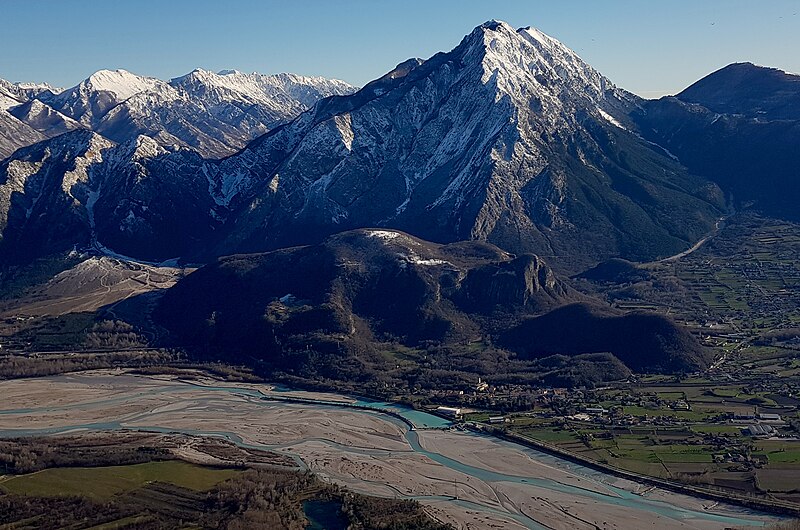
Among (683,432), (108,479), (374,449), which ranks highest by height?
(683,432)

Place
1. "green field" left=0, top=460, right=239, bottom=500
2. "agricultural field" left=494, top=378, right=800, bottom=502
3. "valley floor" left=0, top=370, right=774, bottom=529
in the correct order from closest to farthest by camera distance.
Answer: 1. "valley floor" left=0, top=370, right=774, bottom=529
2. "green field" left=0, top=460, right=239, bottom=500
3. "agricultural field" left=494, top=378, right=800, bottom=502

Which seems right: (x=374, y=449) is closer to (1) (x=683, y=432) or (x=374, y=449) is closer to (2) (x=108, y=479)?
(2) (x=108, y=479)

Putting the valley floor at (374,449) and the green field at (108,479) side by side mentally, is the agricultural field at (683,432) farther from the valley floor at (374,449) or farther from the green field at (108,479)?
the green field at (108,479)

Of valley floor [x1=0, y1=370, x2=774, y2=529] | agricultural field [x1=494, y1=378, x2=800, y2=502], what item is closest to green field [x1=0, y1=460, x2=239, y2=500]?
valley floor [x1=0, y1=370, x2=774, y2=529]

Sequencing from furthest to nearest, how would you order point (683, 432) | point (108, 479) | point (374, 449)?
point (374, 449) < point (683, 432) < point (108, 479)

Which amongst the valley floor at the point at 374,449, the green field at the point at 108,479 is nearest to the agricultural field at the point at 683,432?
the valley floor at the point at 374,449

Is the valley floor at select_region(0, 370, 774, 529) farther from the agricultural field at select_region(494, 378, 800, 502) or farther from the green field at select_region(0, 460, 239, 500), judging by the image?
the green field at select_region(0, 460, 239, 500)

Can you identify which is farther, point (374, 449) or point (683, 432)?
point (374, 449)

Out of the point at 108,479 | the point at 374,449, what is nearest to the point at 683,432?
the point at 374,449
